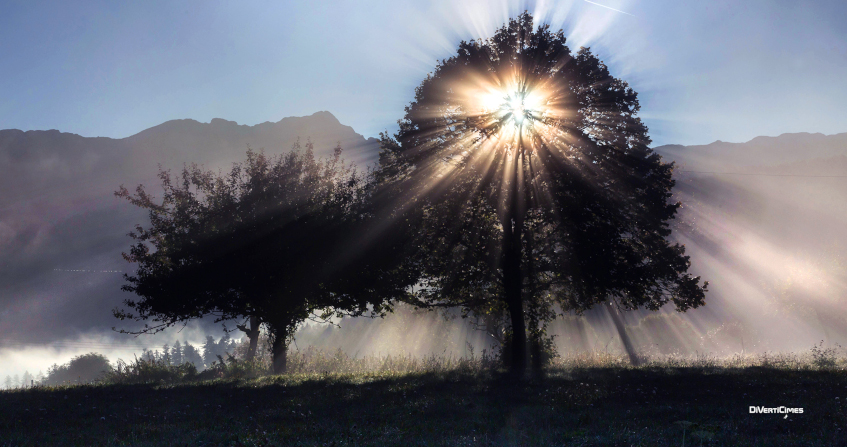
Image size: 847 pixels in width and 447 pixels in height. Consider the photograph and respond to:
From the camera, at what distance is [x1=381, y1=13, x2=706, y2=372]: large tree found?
58.5ft

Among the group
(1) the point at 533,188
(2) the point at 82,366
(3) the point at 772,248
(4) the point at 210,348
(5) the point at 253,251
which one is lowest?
(4) the point at 210,348

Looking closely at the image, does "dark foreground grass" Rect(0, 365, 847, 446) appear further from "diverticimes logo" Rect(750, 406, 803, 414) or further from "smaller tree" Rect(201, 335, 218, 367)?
"smaller tree" Rect(201, 335, 218, 367)

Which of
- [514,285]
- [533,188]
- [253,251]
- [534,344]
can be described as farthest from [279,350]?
[533,188]

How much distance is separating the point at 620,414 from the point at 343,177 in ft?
53.6

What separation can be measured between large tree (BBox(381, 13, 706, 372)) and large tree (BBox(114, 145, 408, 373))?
294 centimetres

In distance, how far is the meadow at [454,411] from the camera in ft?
24.4

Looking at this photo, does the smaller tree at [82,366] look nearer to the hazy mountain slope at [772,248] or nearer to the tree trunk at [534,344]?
the tree trunk at [534,344]

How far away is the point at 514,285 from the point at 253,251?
35.0ft

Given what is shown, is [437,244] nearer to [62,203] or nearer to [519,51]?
[519,51]

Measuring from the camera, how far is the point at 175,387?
15.0m

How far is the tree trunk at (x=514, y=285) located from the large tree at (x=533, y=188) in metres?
0.05

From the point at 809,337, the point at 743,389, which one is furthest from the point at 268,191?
the point at 809,337

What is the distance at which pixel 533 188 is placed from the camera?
19047 mm

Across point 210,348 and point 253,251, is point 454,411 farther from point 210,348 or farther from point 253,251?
point 210,348
